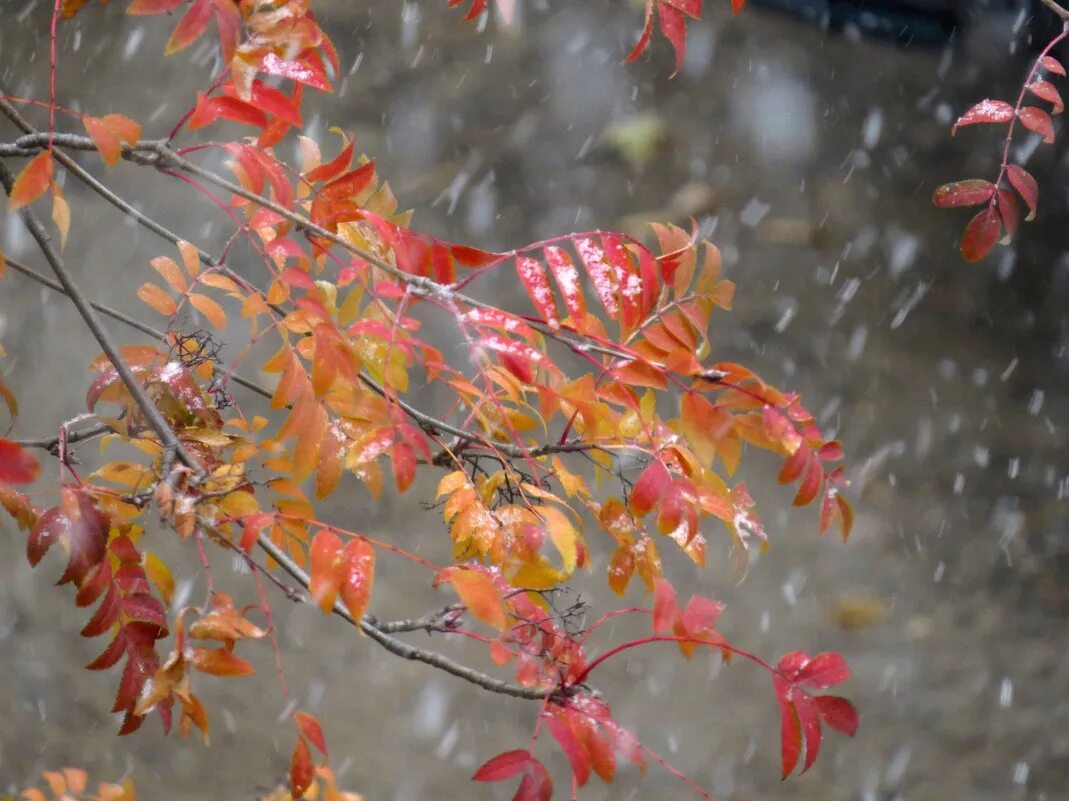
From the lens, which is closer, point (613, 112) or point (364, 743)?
point (364, 743)

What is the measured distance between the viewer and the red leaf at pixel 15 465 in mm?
666

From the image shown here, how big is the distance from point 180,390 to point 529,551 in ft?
1.58

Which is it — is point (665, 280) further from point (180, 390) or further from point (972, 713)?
point (972, 713)

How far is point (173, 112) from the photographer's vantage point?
361cm

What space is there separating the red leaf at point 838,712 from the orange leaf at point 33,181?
85cm

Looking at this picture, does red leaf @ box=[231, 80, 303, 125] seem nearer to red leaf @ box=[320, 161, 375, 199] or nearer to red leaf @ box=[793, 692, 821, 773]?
red leaf @ box=[320, 161, 375, 199]

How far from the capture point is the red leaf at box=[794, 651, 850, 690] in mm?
879

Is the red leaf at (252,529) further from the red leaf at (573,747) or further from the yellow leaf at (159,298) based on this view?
the yellow leaf at (159,298)

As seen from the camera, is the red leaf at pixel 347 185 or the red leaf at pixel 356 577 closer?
the red leaf at pixel 356 577

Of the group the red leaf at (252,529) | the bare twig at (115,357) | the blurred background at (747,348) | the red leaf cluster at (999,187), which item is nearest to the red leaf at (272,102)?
the bare twig at (115,357)

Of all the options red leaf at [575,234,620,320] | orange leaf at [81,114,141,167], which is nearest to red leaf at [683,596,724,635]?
red leaf at [575,234,620,320]

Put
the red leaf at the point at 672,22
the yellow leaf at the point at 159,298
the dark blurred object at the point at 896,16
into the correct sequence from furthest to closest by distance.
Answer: the dark blurred object at the point at 896,16 → the yellow leaf at the point at 159,298 → the red leaf at the point at 672,22

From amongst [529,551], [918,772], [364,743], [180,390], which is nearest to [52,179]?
[180,390]

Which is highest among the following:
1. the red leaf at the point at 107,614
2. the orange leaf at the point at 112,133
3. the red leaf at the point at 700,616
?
the orange leaf at the point at 112,133
